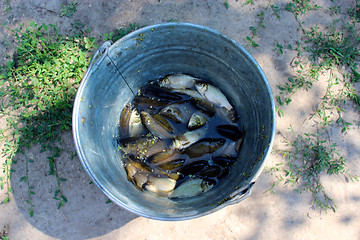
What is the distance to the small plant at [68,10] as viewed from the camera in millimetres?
3100

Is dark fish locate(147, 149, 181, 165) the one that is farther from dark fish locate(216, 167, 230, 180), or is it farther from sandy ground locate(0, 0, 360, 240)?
sandy ground locate(0, 0, 360, 240)

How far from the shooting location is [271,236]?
2949mm

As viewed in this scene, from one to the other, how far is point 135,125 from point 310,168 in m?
2.17

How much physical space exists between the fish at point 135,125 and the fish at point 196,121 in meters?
0.51

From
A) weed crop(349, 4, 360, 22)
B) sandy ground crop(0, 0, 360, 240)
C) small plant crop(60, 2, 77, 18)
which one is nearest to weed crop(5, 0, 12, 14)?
sandy ground crop(0, 0, 360, 240)

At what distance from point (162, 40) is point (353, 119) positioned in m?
2.65

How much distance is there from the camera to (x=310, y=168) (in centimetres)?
303

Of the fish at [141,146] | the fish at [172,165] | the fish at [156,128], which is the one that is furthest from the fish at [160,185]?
the fish at [156,128]

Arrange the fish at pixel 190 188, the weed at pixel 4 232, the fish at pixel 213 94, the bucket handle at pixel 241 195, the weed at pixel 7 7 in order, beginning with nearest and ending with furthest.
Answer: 1. the bucket handle at pixel 241 195
2. the fish at pixel 190 188
3. the fish at pixel 213 94
4. the weed at pixel 4 232
5. the weed at pixel 7 7

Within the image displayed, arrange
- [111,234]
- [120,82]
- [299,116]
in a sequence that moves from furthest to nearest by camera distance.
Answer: [299,116], [111,234], [120,82]

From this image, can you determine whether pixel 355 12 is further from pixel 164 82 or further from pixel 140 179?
pixel 140 179

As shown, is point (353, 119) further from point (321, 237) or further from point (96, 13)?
point (96, 13)

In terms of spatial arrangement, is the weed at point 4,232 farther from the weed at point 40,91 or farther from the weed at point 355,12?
the weed at point 355,12

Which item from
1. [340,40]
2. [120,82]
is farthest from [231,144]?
[340,40]
